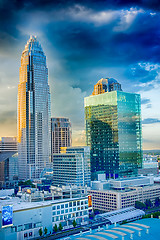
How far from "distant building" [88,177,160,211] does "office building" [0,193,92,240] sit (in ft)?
94.3

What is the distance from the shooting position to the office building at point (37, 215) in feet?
268

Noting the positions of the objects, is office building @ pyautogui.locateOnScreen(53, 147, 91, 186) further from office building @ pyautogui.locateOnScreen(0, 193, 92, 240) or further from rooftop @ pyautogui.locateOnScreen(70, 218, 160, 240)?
rooftop @ pyautogui.locateOnScreen(70, 218, 160, 240)

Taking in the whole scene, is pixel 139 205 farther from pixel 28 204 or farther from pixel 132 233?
pixel 132 233

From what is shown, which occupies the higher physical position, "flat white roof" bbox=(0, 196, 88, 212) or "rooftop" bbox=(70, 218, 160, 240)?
"flat white roof" bbox=(0, 196, 88, 212)

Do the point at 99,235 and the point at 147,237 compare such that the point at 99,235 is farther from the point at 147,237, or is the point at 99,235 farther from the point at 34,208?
the point at 34,208

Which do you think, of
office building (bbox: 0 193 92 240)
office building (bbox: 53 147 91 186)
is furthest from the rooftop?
office building (bbox: 53 147 91 186)

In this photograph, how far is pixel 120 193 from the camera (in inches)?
5143

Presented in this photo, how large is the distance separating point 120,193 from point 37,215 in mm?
50564

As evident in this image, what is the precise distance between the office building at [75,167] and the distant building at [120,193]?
11.0m

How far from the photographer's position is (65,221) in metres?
99.4

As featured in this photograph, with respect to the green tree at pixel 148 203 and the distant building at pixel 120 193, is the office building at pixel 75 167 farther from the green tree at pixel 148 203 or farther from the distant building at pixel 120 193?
the green tree at pixel 148 203

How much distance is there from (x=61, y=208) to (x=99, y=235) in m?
36.7

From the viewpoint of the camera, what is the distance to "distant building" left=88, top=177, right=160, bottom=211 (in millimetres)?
132000

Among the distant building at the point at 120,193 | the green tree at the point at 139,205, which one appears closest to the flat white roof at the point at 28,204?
the distant building at the point at 120,193
